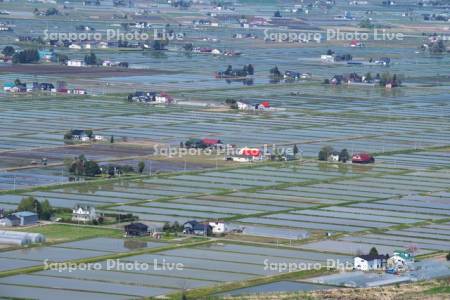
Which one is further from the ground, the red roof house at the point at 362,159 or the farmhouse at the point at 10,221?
the farmhouse at the point at 10,221

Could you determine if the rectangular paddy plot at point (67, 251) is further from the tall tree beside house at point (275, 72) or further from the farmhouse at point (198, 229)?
the tall tree beside house at point (275, 72)

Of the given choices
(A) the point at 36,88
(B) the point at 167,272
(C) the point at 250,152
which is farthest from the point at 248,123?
(B) the point at 167,272

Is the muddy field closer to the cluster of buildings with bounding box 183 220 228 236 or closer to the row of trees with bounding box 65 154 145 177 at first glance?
the row of trees with bounding box 65 154 145 177

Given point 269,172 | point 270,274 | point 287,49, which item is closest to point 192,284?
point 270,274

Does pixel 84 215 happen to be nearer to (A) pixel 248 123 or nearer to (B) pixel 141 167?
(B) pixel 141 167

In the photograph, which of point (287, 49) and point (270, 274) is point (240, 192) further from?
point (287, 49)

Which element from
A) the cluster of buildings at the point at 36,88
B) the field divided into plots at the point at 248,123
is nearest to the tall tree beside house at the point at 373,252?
the field divided into plots at the point at 248,123
